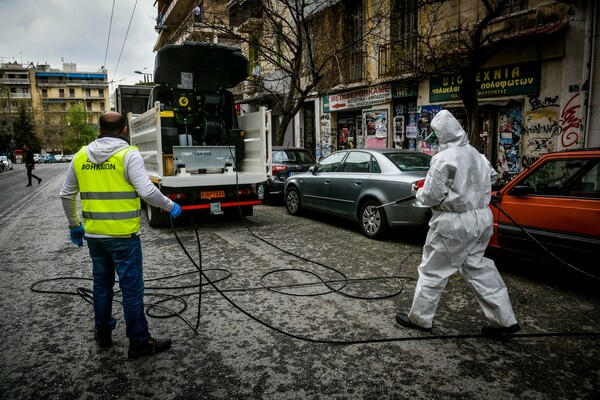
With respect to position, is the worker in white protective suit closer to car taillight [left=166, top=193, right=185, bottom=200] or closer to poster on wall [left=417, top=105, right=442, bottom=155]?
car taillight [left=166, top=193, right=185, bottom=200]

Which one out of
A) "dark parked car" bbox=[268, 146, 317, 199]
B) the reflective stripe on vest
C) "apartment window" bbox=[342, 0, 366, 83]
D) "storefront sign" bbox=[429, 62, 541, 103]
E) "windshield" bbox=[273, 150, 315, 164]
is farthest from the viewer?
"apartment window" bbox=[342, 0, 366, 83]

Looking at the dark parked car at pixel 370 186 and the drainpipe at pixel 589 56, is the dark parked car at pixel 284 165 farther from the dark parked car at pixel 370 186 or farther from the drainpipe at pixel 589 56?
the drainpipe at pixel 589 56

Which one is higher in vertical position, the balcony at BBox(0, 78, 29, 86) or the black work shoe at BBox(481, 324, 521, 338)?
the balcony at BBox(0, 78, 29, 86)

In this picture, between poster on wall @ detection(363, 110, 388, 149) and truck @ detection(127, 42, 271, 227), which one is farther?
poster on wall @ detection(363, 110, 388, 149)

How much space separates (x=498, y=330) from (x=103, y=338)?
10.9 ft

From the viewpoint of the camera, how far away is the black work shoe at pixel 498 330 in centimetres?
350

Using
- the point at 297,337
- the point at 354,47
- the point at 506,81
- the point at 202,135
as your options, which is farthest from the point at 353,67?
the point at 297,337

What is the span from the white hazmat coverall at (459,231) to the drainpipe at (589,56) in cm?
751

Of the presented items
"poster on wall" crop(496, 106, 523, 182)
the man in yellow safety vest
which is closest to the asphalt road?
the man in yellow safety vest

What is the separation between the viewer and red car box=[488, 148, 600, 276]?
4453 mm

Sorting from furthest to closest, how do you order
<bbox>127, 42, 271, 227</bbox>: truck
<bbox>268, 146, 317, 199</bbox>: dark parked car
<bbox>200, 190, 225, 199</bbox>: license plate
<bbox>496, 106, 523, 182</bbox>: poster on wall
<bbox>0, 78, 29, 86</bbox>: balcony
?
<bbox>0, 78, 29, 86</bbox>: balcony → <bbox>268, 146, 317, 199</bbox>: dark parked car → <bbox>496, 106, 523, 182</bbox>: poster on wall → <bbox>200, 190, 225, 199</bbox>: license plate → <bbox>127, 42, 271, 227</bbox>: truck

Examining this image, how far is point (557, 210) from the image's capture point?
4.73 meters

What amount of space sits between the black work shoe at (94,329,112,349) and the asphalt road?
0.28 feet

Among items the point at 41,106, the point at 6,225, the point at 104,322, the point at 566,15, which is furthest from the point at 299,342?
the point at 41,106
